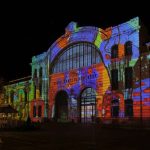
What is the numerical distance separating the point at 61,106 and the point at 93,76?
11.4m

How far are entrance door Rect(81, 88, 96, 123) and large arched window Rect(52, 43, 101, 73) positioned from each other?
16.0ft

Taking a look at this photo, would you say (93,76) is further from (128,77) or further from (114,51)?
(128,77)

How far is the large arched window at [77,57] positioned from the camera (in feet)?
198

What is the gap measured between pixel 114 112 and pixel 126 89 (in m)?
4.04

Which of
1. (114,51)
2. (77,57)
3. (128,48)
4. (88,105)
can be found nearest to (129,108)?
(128,48)

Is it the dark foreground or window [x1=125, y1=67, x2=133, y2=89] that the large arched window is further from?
the dark foreground

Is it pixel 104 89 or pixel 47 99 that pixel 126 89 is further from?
pixel 47 99

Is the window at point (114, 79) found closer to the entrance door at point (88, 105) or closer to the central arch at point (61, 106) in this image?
the entrance door at point (88, 105)

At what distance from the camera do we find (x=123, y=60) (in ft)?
177

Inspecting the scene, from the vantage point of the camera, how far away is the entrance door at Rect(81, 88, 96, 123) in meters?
59.8

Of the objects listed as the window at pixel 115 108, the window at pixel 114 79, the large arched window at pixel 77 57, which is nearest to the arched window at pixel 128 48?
the window at pixel 114 79

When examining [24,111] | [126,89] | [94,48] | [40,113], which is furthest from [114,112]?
[24,111]

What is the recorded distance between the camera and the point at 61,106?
6750cm

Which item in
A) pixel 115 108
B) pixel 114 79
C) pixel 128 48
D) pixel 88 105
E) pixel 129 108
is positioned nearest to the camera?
pixel 129 108
